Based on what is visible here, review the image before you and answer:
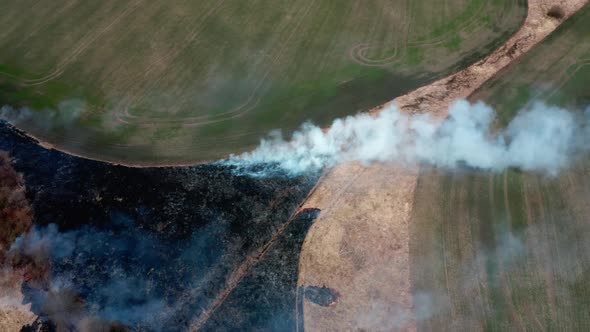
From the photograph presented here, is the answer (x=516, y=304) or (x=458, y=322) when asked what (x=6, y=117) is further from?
(x=516, y=304)

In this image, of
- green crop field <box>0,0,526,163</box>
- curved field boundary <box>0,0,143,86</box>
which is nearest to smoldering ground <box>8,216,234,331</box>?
green crop field <box>0,0,526,163</box>

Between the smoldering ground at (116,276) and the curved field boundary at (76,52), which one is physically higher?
the curved field boundary at (76,52)

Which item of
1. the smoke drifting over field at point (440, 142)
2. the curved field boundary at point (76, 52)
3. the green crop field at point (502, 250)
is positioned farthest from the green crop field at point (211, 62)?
the green crop field at point (502, 250)

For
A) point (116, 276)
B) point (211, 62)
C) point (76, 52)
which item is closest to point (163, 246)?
point (116, 276)

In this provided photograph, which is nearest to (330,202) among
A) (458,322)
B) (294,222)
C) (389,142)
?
(294,222)

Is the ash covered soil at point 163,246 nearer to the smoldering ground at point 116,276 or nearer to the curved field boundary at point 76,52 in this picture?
the smoldering ground at point 116,276

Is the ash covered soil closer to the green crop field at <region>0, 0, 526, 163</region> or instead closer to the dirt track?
the dirt track
